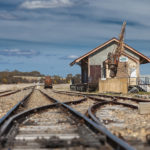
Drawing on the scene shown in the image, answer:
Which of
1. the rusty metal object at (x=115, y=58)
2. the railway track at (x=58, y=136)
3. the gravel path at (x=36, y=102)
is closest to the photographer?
the railway track at (x=58, y=136)

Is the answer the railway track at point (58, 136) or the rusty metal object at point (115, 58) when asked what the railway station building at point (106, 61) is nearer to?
the rusty metal object at point (115, 58)

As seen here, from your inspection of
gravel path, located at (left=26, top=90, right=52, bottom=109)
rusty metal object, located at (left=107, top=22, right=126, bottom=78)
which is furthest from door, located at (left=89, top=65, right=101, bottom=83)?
gravel path, located at (left=26, top=90, right=52, bottom=109)

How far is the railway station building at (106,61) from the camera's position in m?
38.4

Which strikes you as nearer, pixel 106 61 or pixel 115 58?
pixel 115 58

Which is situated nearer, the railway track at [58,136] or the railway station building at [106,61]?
the railway track at [58,136]

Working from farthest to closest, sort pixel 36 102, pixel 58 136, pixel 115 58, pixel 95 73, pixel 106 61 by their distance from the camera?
pixel 106 61
pixel 95 73
pixel 115 58
pixel 36 102
pixel 58 136

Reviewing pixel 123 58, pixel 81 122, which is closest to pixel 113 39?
pixel 123 58

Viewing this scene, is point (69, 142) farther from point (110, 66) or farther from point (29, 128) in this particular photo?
point (110, 66)

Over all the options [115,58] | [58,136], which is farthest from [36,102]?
[115,58]

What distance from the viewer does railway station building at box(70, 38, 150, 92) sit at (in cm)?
3841

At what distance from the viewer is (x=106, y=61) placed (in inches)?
1535

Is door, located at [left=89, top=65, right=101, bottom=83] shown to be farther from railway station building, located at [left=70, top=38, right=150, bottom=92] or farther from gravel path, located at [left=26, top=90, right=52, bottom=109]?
gravel path, located at [left=26, top=90, right=52, bottom=109]

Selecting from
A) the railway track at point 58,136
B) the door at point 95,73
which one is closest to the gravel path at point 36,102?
the railway track at point 58,136

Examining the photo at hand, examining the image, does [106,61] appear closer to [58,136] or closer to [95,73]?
[95,73]
